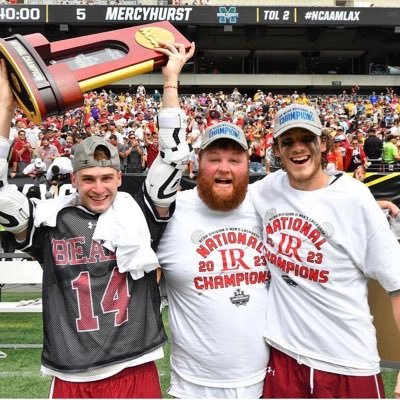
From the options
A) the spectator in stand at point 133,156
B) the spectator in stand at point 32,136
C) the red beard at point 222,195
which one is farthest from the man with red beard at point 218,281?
the spectator in stand at point 32,136

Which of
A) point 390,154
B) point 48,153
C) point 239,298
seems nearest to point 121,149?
point 48,153

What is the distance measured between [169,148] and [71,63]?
1.58 ft

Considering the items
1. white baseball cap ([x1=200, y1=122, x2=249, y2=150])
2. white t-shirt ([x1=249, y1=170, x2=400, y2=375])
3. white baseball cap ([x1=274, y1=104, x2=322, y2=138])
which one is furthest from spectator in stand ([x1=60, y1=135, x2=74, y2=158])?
white t-shirt ([x1=249, y1=170, x2=400, y2=375])

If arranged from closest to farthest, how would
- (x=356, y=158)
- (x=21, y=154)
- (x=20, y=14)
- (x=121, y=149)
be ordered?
(x=21, y=154)
(x=356, y=158)
(x=121, y=149)
(x=20, y=14)

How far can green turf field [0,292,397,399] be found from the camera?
3809 millimetres

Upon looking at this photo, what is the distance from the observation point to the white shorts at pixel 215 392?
2.25 metres

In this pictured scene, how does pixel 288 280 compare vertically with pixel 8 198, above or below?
below

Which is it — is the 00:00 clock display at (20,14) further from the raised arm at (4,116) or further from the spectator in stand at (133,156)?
the raised arm at (4,116)

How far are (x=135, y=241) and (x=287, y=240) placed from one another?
0.58m

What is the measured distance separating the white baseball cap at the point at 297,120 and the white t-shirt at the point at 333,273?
23cm

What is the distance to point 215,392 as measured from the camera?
2.26 meters

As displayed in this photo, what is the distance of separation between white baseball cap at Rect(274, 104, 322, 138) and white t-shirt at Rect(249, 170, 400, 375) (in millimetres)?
231

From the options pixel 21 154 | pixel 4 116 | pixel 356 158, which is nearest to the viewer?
pixel 4 116

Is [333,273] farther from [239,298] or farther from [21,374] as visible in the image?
[21,374]
